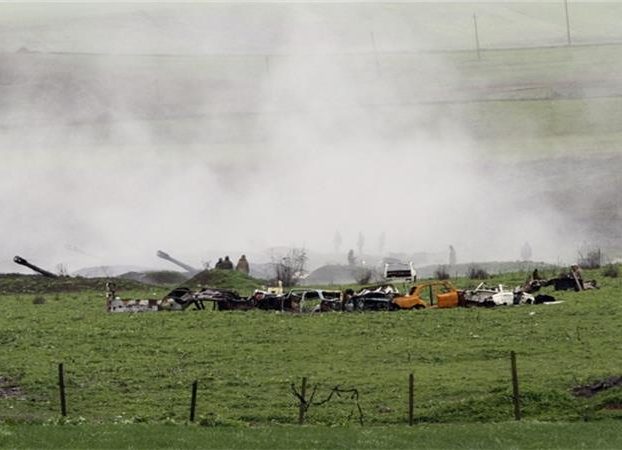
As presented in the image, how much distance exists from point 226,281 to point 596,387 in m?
41.9

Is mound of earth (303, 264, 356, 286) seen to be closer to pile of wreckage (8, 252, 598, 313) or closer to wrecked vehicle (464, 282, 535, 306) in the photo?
pile of wreckage (8, 252, 598, 313)

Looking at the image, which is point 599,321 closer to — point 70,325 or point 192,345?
point 192,345

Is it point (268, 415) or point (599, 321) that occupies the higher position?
point (599, 321)

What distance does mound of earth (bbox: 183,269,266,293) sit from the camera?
7900 cm

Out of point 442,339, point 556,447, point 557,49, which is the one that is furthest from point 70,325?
point 557,49

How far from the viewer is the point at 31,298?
74750 mm

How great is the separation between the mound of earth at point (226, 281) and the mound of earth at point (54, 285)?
3503 mm

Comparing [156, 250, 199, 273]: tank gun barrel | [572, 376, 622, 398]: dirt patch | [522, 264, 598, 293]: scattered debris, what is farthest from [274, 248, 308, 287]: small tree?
[572, 376, 622, 398]: dirt patch

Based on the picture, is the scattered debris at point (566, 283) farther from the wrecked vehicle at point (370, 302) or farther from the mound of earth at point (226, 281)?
the mound of earth at point (226, 281)

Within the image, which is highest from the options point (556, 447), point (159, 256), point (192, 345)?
point (159, 256)

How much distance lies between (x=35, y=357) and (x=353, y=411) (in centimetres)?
1491

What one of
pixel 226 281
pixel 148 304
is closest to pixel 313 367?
pixel 148 304

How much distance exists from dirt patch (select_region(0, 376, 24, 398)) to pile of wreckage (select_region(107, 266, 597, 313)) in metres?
18.9

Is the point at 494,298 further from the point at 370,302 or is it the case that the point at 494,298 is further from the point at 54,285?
the point at 54,285
